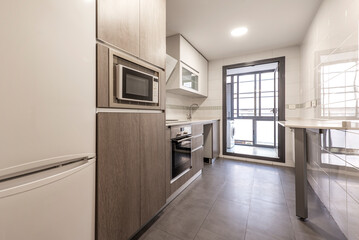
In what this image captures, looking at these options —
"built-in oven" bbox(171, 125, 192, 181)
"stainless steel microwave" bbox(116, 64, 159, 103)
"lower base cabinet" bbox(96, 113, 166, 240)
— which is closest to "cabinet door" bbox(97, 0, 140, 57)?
"stainless steel microwave" bbox(116, 64, 159, 103)

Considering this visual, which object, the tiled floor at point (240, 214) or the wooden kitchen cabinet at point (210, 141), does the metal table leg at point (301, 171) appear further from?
the wooden kitchen cabinet at point (210, 141)

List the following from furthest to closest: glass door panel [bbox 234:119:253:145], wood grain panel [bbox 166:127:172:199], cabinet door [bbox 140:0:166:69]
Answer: glass door panel [bbox 234:119:253:145], wood grain panel [bbox 166:127:172:199], cabinet door [bbox 140:0:166:69]

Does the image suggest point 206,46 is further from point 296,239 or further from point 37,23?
point 296,239

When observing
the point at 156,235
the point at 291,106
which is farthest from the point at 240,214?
the point at 291,106

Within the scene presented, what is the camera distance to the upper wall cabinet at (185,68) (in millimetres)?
2418

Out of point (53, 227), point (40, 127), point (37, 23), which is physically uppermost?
point (37, 23)

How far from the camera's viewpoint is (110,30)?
0.95 metres

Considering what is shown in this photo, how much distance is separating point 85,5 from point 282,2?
2.05 metres

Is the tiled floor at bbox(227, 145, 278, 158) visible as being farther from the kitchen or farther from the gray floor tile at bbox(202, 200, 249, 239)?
the gray floor tile at bbox(202, 200, 249, 239)

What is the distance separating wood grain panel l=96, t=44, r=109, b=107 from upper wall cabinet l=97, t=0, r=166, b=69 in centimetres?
7

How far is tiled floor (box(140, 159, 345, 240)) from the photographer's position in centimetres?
127

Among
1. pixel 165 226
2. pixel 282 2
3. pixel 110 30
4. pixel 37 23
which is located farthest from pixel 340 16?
pixel 165 226

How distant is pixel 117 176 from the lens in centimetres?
100

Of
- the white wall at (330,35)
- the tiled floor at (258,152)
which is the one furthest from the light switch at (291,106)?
the tiled floor at (258,152)
